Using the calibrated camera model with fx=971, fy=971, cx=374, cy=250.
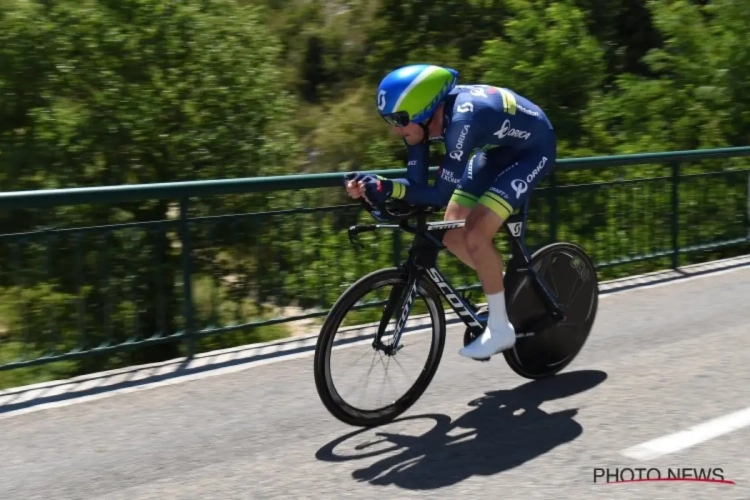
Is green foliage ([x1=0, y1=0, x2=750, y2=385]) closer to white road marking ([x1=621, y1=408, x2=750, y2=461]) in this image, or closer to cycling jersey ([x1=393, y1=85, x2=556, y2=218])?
cycling jersey ([x1=393, y1=85, x2=556, y2=218])

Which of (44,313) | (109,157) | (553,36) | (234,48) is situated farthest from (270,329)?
(553,36)

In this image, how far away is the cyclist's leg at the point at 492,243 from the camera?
532 cm

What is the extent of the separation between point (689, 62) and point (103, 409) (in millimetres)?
11972

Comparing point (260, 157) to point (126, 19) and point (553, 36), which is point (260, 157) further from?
point (553, 36)

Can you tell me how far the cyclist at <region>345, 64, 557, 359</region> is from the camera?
16.2ft

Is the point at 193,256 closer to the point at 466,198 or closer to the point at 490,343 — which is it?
the point at 466,198

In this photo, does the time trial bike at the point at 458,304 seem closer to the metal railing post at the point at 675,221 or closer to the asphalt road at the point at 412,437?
the asphalt road at the point at 412,437

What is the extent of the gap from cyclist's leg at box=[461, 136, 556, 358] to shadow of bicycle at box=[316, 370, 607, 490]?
15.5 inches

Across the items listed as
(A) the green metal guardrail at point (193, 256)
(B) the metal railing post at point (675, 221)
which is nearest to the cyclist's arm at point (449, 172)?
(A) the green metal guardrail at point (193, 256)

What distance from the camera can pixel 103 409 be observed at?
5680 millimetres

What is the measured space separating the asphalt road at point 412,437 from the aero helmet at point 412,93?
1.67 m

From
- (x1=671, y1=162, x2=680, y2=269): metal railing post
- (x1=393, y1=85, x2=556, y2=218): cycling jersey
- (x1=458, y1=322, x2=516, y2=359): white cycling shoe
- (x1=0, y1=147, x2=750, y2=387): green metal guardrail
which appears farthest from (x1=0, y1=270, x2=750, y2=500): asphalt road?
(x1=671, y1=162, x2=680, y2=269): metal railing post

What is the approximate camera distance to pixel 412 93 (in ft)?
16.1

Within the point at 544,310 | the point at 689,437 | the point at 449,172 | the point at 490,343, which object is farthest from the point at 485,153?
the point at 689,437
